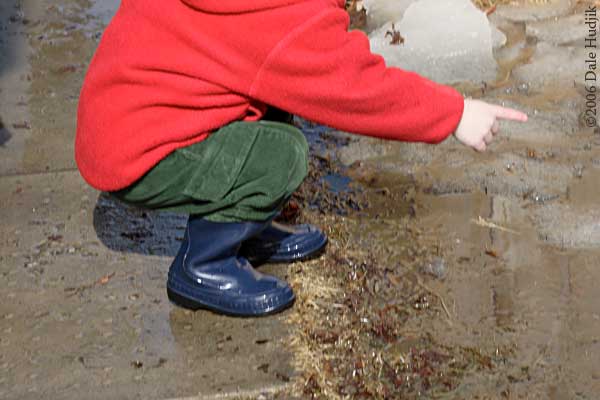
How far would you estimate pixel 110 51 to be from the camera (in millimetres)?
2523

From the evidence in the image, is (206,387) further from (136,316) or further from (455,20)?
(455,20)

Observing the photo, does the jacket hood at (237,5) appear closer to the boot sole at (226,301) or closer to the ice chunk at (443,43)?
the boot sole at (226,301)

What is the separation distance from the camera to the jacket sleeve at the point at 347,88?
2.32 metres

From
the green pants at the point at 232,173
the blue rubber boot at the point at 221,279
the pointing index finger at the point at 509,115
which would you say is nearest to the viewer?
the pointing index finger at the point at 509,115

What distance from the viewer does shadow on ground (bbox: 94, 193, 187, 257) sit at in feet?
10.1

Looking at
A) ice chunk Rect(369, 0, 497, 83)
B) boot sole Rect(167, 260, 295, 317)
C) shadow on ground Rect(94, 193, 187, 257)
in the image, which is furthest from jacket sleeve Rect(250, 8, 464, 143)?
ice chunk Rect(369, 0, 497, 83)

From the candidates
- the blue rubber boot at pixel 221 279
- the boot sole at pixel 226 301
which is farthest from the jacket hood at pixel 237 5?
the boot sole at pixel 226 301

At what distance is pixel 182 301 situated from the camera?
109 inches

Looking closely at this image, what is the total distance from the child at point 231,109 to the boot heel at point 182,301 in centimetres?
2

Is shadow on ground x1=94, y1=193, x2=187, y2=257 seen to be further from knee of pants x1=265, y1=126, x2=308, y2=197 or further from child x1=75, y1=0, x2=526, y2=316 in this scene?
knee of pants x1=265, y1=126, x2=308, y2=197

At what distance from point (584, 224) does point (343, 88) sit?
1176mm

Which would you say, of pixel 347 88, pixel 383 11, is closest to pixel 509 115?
pixel 347 88

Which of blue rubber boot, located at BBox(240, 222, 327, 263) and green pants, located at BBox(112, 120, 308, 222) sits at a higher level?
green pants, located at BBox(112, 120, 308, 222)

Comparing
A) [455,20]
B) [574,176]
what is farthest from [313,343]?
[455,20]
